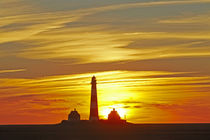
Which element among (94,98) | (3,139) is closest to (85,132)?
(94,98)

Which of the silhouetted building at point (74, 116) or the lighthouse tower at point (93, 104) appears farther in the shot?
the silhouetted building at point (74, 116)

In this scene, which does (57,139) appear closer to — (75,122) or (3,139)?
(3,139)

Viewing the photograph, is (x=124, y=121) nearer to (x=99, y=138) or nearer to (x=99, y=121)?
(x=99, y=121)

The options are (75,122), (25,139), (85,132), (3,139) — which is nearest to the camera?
(3,139)

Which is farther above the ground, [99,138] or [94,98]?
[94,98]

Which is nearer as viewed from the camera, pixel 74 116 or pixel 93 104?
pixel 93 104

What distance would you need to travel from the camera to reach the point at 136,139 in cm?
9638

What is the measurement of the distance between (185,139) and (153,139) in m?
4.65

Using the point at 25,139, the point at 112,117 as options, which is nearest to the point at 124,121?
the point at 112,117

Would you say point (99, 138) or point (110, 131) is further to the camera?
point (110, 131)

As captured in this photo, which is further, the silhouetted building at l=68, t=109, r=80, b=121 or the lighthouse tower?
the silhouetted building at l=68, t=109, r=80, b=121

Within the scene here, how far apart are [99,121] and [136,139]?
1009 inches

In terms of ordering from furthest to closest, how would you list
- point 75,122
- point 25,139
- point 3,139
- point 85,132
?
point 75,122 → point 85,132 → point 25,139 → point 3,139

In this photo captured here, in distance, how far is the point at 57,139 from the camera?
9494 cm
